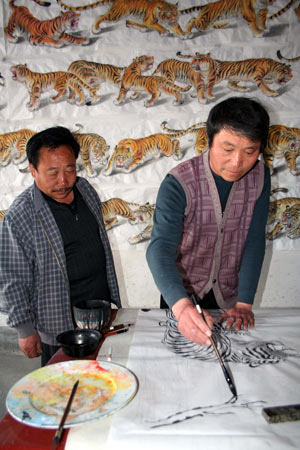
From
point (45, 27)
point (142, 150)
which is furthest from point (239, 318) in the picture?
point (45, 27)

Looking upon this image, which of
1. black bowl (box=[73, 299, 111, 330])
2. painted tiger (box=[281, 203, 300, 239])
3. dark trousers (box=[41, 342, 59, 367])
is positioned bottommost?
dark trousers (box=[41, 342, 59, 367])

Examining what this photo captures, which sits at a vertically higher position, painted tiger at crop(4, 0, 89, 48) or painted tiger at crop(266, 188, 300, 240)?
painted tiger at crop(4, 0, 89, 48)

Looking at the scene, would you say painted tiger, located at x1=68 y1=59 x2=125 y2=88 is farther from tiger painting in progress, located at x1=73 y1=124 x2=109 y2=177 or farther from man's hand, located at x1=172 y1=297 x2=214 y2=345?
man's hand, located at x1=172 y1=297 x2=214 y2=345

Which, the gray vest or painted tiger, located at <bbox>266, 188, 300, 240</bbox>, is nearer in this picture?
the gray vest

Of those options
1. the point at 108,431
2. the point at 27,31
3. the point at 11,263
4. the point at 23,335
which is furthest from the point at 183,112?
the point at 108,431

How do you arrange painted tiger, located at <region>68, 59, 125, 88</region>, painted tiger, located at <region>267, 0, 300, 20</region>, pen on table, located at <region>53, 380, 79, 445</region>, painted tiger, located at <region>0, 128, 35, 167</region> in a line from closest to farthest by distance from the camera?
pen on table, located at <region>53, 380, 79, 445</region>
painted tiger, located at <region>267, 0, 300, 20</region>
painted tiger, located at <region>68, 59, 125, 88</region>
painted tiger, located at <region>0, 128, 35, 167</region>

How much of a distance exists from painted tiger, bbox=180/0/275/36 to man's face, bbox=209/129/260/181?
141 cm

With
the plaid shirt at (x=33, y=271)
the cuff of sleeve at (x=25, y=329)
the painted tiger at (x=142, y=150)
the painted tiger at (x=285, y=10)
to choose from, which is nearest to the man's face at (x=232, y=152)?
the plaid shirt at (x=33, y=271)

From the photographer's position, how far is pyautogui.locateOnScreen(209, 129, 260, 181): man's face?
1.18 metres

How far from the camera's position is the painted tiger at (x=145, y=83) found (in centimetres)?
232

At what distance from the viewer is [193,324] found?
1056 mm

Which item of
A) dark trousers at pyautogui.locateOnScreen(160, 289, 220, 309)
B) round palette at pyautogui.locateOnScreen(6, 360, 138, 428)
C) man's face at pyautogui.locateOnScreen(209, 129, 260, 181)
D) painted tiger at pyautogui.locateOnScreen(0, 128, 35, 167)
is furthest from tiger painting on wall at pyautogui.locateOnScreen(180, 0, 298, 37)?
round palette at pyautogui.locateOnScreen(6, 360, 138, 428)

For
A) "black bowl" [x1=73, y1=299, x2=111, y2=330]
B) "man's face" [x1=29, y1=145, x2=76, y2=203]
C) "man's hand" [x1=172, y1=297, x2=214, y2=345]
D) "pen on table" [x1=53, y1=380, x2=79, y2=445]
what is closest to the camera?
"pen on table" [x1=53, y1=380, x2=79, y2=445]

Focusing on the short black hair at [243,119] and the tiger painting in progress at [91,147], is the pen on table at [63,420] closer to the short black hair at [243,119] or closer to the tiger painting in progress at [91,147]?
the short black hair at [243,119]
